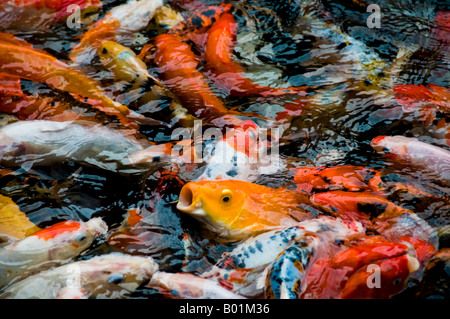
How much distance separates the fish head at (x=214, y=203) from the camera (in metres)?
2.99

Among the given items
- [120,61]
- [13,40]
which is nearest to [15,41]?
[13,40]

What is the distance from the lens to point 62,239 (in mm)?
3045

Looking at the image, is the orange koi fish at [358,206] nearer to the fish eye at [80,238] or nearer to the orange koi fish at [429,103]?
the orange koi fish at [429,103]

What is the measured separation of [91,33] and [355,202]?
3.84m

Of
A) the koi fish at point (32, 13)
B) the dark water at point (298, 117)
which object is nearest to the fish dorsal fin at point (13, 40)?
the dark water at point (298, 117)

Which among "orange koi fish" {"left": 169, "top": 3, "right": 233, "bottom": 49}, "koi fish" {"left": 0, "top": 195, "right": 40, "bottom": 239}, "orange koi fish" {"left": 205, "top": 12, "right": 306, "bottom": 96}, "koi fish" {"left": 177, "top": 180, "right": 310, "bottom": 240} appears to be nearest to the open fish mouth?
"koi fish" {"left": 177, "top": 180, "right": 310, "bottom": 240}

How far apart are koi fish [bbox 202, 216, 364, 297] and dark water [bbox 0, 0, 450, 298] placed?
6.6 inches

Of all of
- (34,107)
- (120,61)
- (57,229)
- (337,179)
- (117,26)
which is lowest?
(57,229)

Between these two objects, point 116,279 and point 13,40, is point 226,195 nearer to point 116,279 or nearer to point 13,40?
point 116,279

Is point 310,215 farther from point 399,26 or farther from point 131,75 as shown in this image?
point 399,26

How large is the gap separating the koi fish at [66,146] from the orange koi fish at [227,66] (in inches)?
49.3

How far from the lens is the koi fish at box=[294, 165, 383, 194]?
3.45 metres

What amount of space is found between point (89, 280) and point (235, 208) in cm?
112

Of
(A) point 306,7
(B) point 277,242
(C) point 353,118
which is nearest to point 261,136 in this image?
(C) point 353,118
